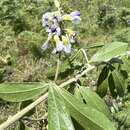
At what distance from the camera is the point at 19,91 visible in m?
0.60

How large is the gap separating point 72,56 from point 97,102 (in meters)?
0.15

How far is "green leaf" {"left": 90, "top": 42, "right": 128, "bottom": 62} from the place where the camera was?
0.75 metres

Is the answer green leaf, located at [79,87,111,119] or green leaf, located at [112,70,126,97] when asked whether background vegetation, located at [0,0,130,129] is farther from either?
green leaf, located at [79,87,111,119]

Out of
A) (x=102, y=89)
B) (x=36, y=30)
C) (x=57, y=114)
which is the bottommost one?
(x=36, y=30)

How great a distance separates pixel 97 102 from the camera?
693 millimetres

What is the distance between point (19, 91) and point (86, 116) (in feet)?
0.36

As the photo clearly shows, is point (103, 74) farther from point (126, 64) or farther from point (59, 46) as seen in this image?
point (59, 46)

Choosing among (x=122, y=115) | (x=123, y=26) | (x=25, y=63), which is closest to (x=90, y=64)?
(x=122, y=115)

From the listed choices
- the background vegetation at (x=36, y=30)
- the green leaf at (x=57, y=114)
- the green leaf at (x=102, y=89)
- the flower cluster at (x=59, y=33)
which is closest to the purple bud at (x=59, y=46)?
the flower cluster at (x=59, y=33)

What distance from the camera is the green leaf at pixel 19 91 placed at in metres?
0.60

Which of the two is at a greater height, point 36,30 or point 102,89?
point 102,89

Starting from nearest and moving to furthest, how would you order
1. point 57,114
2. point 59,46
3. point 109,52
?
point 57,114 → point 59,46 → point 109,52

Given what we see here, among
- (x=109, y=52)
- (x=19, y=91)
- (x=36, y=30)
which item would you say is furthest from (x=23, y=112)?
(x=36, y=30)

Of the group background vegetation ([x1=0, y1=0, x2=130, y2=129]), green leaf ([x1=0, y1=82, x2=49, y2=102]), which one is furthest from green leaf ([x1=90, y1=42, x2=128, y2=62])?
background vegetation ([x1=0, y1=0, x2=130, y2=129])
